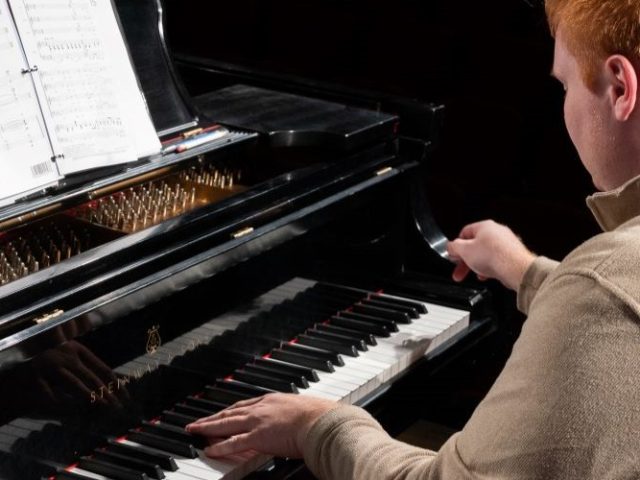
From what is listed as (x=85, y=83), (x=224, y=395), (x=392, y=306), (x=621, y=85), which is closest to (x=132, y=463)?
(x=224, y=395)

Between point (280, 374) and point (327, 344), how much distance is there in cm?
19

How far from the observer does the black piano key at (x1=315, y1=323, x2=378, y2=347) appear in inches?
98.7

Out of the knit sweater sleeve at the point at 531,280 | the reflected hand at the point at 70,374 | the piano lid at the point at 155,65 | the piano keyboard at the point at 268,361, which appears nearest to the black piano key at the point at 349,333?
the piano keyboard at the point at 268,361

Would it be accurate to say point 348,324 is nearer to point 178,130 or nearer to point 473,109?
point 178,130

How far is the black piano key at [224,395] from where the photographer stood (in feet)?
7.27

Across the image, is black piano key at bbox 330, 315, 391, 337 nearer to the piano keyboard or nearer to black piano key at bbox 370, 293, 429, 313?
the piano keyboard

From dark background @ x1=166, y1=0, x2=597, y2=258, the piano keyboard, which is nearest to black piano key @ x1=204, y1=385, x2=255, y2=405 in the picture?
the piano keyboard

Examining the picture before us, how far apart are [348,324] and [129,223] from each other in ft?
1.91

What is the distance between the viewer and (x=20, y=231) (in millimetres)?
2186

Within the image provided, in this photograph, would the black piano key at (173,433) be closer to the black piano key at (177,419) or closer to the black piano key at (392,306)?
the black piano key at (177,419)

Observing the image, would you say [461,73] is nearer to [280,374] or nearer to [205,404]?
[280,374]

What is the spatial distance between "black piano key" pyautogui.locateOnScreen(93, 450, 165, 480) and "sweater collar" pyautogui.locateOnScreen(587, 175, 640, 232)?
0.91m

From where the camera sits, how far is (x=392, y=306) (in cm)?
268

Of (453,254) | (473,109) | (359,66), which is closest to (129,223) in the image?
(453,254)
